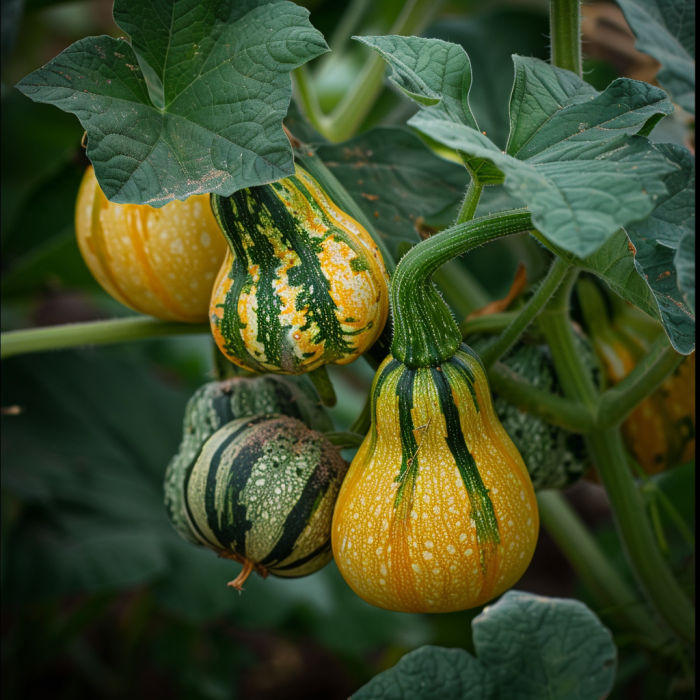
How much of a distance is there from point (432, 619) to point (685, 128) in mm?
1264

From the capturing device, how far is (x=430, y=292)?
64 cm

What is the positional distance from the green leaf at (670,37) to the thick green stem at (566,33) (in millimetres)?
102

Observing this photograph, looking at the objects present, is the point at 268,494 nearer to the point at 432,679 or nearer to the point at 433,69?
the point at 432,679

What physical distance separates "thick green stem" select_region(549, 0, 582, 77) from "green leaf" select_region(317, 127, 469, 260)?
0.19 metres

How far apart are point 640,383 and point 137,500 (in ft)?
3.47

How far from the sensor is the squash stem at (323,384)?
775mm

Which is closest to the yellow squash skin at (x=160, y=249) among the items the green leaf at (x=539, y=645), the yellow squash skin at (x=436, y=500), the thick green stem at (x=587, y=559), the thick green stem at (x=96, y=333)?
the thick green stem at (x=96, y=333)

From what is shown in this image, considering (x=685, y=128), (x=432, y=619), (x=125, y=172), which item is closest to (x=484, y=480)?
(x=125, y=172)

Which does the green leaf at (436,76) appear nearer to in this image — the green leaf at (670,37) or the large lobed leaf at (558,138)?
the large lobed leaf at (558,138)

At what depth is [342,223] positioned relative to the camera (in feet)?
2.36

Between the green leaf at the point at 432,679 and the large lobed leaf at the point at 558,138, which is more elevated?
the large lobed leaf at the point at 558,138

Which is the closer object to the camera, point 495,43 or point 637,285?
point 637,285

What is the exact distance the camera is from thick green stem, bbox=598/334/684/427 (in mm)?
759

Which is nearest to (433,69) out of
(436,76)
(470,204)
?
(436,76)
